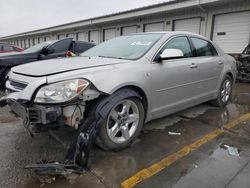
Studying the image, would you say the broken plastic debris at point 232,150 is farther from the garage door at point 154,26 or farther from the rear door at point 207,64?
the garage door at point 154,26

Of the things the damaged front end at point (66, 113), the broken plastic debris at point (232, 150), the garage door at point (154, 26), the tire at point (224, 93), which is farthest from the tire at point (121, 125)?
the garage door at point (154, 26)

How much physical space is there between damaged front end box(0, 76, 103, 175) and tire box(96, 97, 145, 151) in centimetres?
29

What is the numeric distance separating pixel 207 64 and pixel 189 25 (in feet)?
30.8

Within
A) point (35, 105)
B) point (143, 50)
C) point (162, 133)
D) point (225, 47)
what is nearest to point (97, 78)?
point (35, 105)

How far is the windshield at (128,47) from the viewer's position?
3670mm

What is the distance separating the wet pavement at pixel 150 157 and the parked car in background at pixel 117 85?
32cm

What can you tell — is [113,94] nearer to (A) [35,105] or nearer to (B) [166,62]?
(A) [35,105]

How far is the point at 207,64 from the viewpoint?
4.73 meters

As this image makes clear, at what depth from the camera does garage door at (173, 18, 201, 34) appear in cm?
1298

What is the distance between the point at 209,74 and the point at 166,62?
1463 millimetres

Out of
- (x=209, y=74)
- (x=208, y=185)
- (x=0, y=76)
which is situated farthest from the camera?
(x=0, y=76)

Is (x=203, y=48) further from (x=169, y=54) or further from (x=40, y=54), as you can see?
(x=40, y=54)

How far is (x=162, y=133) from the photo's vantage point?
3.94m

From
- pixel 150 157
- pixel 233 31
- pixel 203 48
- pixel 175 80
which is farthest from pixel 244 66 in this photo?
pixel 150 157
